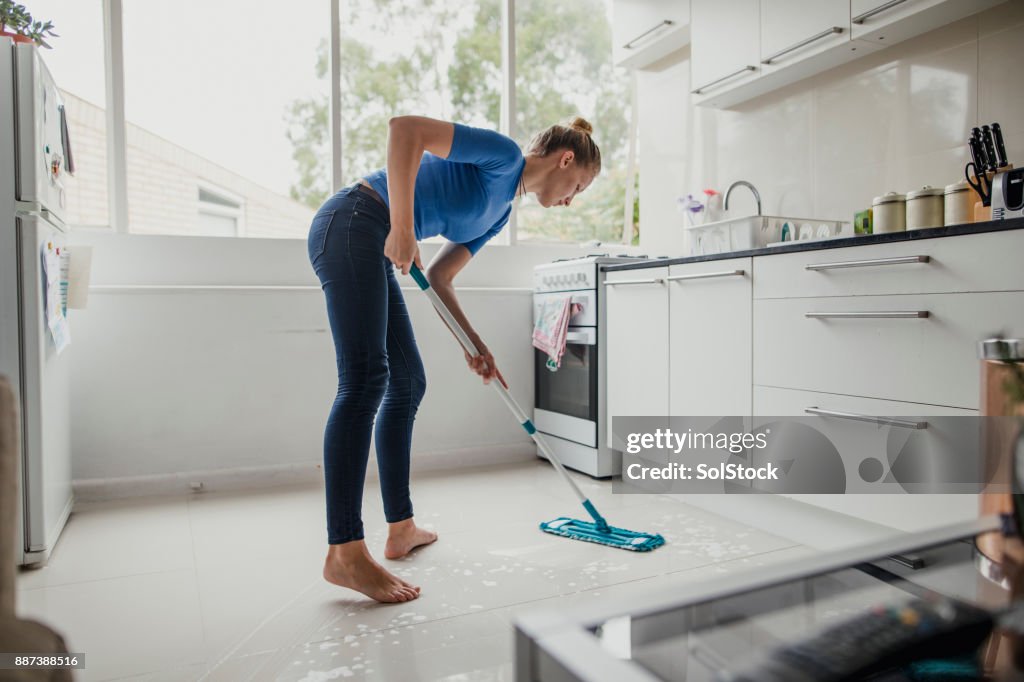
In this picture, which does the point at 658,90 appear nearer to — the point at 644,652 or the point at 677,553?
the point at 677,553

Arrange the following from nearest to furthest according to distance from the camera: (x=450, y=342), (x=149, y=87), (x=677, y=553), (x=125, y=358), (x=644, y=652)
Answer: (x=644, y=652)
(x=677, y=553)
(x=125, y=358)
(x=149, y=87)
(x=450, y=342)

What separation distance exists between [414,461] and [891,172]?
7.05ft

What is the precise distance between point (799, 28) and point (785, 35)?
0.07m

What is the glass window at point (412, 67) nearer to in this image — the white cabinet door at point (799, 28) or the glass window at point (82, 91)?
the glass window at point (82, 91)

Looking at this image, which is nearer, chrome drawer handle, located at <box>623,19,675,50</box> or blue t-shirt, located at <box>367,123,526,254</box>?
blue t-shirt, located at <box>367,123,526,254</box>

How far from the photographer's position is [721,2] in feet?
8.70

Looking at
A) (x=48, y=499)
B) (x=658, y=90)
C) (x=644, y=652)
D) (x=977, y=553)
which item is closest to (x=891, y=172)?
(x=658, y=90)

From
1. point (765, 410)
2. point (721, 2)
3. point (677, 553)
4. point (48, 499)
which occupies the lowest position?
point (677, 553)

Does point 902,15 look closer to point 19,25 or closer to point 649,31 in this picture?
point 649,31

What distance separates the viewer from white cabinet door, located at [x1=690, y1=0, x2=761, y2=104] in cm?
251

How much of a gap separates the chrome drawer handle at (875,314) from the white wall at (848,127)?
28.4 inches

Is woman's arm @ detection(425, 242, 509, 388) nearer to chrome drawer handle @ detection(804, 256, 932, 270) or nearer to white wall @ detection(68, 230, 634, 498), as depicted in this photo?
chrome drawer handle @ detection(804, 256, 932, 270)

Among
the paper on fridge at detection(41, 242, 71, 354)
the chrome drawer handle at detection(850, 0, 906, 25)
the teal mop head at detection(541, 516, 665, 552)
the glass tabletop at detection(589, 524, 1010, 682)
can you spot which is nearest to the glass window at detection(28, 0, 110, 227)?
the paper on fridge at detection(41, 242, 71, 354)

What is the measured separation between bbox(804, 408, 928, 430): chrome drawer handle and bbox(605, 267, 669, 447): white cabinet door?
64 cm
